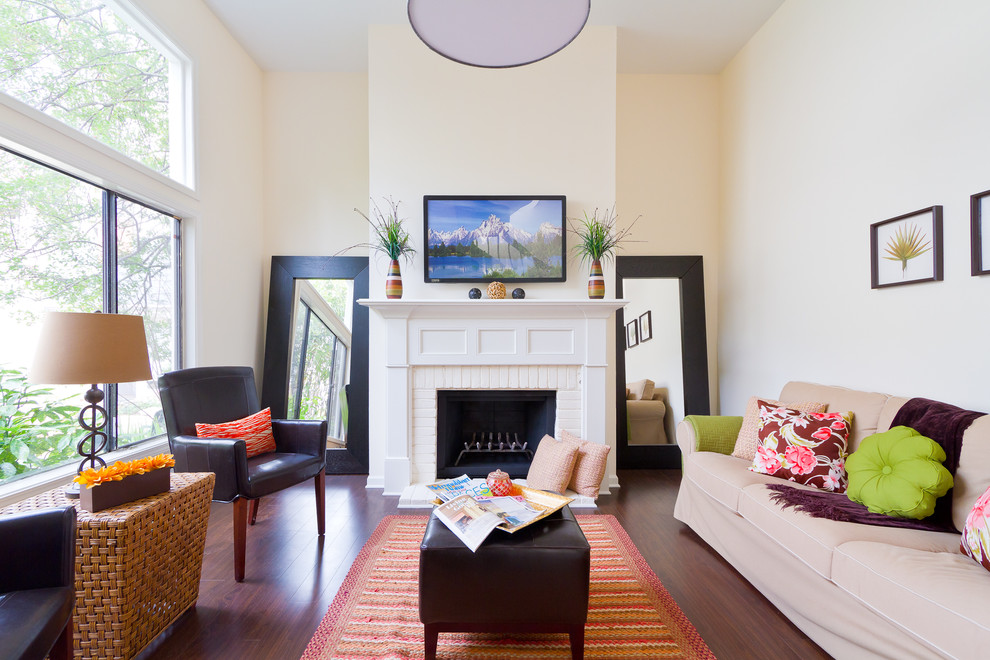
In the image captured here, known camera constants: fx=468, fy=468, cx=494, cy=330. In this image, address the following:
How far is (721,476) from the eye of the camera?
2.42m

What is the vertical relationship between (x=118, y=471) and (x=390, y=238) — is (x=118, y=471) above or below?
below

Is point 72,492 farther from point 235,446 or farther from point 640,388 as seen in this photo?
point 640,388

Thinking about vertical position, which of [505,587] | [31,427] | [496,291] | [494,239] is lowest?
[505,587]

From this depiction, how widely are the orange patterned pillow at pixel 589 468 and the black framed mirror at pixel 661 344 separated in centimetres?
79

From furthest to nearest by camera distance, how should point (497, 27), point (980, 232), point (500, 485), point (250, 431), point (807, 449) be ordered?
point (250, 431) < point (807, 449) < point (500, 485) < point (980, 232) < point (497, 27)

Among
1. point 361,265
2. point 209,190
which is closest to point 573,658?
point 361,265

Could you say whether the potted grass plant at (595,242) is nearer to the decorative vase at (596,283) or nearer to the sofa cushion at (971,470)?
the decorative vase at (596,283)

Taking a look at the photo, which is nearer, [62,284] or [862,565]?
[862,565]

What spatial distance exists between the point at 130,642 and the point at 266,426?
126cm

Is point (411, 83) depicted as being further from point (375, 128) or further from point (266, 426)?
point (266, 426)

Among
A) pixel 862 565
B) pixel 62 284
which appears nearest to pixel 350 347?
pixel 62 284

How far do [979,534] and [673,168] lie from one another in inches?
135

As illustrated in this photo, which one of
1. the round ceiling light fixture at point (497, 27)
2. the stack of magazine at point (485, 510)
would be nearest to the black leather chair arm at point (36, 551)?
the stack of magazine at point (485, 510)

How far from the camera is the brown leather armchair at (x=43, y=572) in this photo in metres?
1.20
